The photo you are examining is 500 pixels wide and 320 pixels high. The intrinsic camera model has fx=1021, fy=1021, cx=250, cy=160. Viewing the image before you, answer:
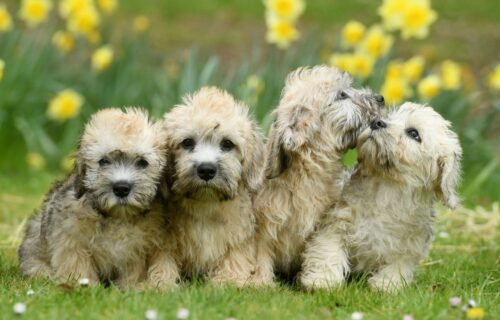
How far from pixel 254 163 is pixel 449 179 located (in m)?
1.15

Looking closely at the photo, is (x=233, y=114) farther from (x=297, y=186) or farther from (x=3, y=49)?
(x=3, y=49)

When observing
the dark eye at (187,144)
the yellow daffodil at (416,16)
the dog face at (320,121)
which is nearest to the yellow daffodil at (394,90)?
the yellow daffodil at (416,16)

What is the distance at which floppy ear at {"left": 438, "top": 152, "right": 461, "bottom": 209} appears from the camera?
5.99 metres

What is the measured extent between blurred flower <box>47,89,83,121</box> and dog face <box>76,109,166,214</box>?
15.4 feet

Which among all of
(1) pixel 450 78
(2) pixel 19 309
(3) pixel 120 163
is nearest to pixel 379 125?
(3) pixel 120 163

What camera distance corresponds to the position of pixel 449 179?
19.7ft

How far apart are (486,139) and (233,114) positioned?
5.26 m

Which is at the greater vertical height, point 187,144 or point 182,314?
point 187,144

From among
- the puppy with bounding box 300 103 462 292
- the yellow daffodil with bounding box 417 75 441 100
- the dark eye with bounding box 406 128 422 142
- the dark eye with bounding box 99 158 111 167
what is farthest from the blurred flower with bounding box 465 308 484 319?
the yellow daffodil with bounding box 417 75 441 100

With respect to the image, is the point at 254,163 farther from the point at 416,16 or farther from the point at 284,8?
the point at 284,8

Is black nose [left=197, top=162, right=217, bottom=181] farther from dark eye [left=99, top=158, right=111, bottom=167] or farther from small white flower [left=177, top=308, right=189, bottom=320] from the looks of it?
small white flower [left=177, top=308, right=189, bottom=320]

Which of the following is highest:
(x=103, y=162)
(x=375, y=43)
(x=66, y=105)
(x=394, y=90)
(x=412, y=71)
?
(x=375, y=43)

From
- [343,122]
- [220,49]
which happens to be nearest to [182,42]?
[220,49]

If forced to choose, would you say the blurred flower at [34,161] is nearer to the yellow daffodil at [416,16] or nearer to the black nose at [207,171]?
the yellow daffodil at [416,16]
